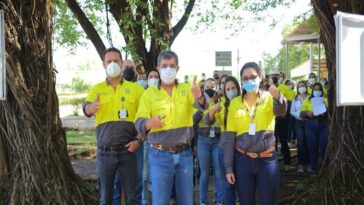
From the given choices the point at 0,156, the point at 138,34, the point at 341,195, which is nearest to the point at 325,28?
the point at 341,195

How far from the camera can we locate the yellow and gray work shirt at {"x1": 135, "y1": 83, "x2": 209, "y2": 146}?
457cm

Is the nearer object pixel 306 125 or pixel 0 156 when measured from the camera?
pixel 0 156

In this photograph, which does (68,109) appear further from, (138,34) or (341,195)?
(341,195)

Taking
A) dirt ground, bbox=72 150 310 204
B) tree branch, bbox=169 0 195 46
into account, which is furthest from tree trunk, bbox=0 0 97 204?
tree branch, bbox=169 0 195 46

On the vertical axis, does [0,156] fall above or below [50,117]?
below

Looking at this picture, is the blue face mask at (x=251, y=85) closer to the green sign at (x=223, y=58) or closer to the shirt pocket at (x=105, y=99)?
the shirt pocket at (x=105, y=99)

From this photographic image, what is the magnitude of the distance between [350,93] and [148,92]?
1.83m

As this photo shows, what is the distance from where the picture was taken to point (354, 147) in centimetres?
627

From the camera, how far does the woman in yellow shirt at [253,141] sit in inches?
183

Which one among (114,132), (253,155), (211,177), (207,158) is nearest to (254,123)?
(253,155)

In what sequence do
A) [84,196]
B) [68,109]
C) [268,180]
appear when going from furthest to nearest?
[68,109], [84,196], [268,180]

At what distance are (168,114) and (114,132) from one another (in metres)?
0.85

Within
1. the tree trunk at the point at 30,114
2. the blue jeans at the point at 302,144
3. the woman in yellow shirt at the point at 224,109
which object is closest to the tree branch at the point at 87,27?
the blue jeans at the point at 302,144

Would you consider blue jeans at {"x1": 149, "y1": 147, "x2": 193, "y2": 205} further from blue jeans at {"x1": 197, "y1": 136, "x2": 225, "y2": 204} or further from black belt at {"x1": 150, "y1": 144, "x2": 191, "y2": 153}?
blue jeans at {"x1": 197, "y1": 136, "x2": 225, "y2": 204}
